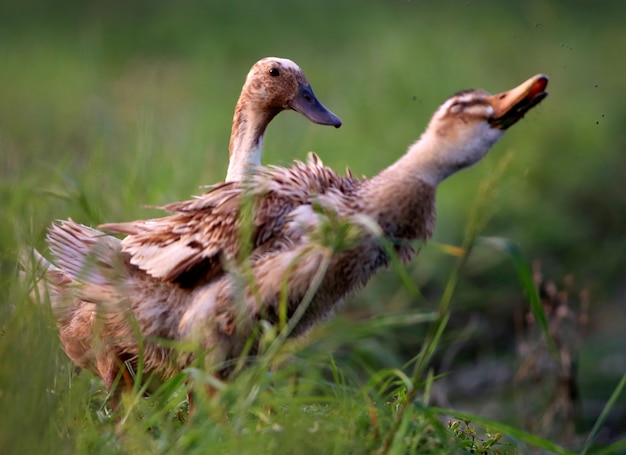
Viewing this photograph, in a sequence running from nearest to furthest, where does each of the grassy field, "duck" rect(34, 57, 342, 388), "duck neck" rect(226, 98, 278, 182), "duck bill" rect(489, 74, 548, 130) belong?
the grassy field, "duck bill" rect(489, 74, 548, 130), "duck" rect(34, 57, 342, 388), "duck neck" rect(226, 98, 278, 182)

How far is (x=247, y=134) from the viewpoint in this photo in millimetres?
5055

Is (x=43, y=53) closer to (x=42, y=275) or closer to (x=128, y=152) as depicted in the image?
(x=128, y=152)

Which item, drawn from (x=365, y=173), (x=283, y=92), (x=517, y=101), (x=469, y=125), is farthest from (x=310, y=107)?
(x=365, y=173)

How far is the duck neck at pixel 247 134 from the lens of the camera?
5.02 metres

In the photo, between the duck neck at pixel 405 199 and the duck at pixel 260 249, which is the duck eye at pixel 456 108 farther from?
the duck neck at pixel 405 199

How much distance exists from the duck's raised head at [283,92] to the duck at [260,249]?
0.60m

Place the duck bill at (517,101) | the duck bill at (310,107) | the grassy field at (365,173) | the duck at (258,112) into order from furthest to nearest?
the duck bill at (310,107) < the duck at (258,112) < the duck bill at (517,101) < the grassy field at (365,173)

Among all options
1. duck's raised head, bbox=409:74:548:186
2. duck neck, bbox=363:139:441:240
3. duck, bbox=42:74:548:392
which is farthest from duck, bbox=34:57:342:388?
duck's raised head, bbox=409:74:548:186

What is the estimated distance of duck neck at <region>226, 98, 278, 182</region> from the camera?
16.5ft

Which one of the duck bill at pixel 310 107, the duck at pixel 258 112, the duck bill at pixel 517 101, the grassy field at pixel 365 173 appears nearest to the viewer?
the grassy field at pixel 365 173

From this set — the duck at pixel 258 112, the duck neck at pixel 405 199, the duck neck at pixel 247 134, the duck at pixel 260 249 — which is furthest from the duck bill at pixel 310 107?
the duck neck at pixel 405 199

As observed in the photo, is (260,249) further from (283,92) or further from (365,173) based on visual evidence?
(365,173)

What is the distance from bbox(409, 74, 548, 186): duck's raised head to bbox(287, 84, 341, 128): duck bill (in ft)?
2.96

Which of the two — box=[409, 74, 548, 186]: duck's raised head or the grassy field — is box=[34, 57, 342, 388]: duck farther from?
box=[409, 74, 548, 186]: duck's raised head
